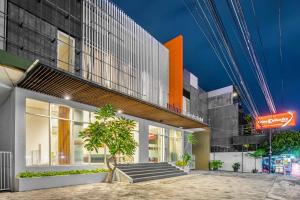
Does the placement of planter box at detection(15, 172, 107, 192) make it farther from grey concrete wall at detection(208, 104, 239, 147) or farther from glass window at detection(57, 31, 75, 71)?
grey concrete wall at detection(208, 104, 239, 147)

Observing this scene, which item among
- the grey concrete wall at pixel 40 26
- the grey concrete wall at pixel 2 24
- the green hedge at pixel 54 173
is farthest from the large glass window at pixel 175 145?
the grey concrete wall at pixel 2 24

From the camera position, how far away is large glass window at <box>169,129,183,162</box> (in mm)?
26844

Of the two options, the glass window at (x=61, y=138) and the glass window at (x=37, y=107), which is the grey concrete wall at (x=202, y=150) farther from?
the glass window at (x=37, y=107)

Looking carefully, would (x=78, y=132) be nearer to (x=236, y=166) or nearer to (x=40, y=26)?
(x=40, y=26)

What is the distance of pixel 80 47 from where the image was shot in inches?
673

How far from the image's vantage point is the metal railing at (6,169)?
11.2 m

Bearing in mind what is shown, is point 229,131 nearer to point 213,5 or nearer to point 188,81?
point 188,81

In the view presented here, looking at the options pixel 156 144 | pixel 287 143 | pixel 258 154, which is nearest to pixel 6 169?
pixel 156 144

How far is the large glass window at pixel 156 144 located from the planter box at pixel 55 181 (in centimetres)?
844

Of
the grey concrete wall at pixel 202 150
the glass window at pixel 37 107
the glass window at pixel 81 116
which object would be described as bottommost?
the grey concrete wall at pixel 202 150

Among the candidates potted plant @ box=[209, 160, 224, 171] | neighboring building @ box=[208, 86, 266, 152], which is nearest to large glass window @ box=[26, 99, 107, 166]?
potted plant @ box=[209, 160, 224, 171]

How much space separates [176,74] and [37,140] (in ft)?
50.4

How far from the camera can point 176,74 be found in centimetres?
2731

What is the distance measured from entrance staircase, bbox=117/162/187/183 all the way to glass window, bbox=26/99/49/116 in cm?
564
